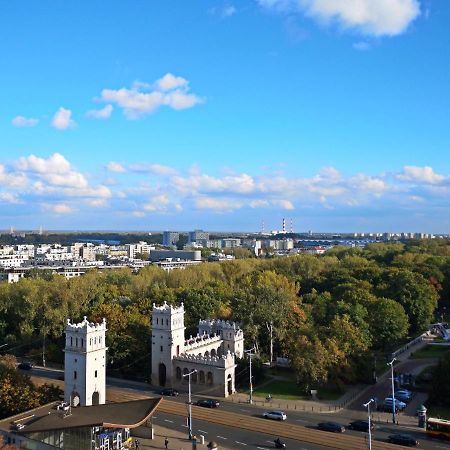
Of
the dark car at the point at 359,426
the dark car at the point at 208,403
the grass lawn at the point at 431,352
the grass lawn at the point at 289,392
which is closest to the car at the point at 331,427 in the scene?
the dark car at the point at 359,426

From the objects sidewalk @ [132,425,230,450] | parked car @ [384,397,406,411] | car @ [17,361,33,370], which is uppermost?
parked car @ [384,397,406,411]

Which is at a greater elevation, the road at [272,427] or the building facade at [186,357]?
the building facade at [186,357]

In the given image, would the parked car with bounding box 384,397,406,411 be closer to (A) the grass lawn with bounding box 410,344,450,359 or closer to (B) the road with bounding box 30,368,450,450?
(B) the road with bounding box 30,368,450,450

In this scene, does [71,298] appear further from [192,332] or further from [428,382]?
[428,382]

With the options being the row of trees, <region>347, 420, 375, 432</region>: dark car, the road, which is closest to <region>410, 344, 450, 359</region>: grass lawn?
the row of trees

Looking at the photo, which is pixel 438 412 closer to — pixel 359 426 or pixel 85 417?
pixel 359 426

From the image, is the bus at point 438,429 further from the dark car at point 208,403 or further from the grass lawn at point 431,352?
the grass lawn at point 431,352
